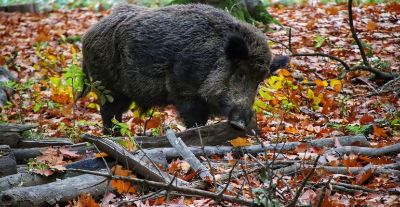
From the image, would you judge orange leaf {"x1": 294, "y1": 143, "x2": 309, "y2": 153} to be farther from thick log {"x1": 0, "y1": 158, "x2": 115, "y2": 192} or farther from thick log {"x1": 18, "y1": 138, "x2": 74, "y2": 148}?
thick log {"x1": 18, "y1": 138, "x2": 74, "y2": 148}

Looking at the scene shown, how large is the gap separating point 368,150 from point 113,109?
4021 millimetres

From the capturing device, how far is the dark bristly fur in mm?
6844

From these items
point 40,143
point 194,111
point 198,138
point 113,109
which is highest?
point 198,138

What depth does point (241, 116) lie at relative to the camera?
20.9 ft

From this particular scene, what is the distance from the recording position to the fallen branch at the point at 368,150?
491cm

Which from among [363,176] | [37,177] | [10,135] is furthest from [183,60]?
[363,176]

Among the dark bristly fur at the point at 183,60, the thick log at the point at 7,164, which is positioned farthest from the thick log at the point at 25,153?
the dark bristly fur at the point at 183,60

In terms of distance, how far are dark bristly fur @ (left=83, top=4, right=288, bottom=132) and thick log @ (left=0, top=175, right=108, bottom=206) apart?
91.5 inches

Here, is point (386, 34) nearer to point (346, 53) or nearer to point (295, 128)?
point (346, 53)

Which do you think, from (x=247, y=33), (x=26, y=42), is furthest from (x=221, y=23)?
(x=26, y=42)

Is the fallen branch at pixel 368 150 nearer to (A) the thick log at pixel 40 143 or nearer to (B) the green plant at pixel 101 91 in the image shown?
(A) the thick log at pixel 40 143

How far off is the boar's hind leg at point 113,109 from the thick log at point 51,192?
3607mm

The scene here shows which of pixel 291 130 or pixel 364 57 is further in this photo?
pixel 364 57

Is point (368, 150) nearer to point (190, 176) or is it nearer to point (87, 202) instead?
point (190, 176)
